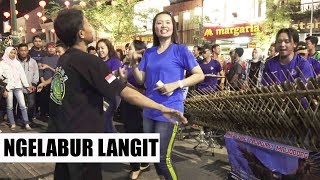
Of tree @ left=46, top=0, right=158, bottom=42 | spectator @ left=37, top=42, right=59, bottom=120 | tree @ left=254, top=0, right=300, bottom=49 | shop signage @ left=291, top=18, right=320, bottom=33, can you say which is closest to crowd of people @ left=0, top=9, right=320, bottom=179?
spectator @ left=37, top=42, right=59, bottom=120

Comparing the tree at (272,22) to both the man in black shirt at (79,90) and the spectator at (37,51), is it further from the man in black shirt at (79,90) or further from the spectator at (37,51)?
the man in black shirt at (79,90)

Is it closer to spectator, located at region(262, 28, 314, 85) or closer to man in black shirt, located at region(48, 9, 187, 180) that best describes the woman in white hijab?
spectator, located at region(262, 28, 314, 85)

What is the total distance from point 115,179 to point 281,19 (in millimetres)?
Result: 20734

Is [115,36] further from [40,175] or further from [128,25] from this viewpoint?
[40,175]

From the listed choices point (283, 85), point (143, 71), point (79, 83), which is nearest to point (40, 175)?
point (143, 71)

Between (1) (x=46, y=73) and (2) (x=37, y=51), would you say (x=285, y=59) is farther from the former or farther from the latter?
(2) (x=37, y=51)

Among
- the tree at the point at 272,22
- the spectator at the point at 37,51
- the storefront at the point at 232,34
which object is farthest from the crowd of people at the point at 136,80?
the storefront at the point at 232,34

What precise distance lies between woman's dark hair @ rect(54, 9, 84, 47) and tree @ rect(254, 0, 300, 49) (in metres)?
21.8

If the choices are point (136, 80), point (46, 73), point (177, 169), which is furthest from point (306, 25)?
point (136, 80)

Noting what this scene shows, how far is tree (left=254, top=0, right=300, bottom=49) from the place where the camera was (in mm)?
23062

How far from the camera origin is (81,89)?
228 cm

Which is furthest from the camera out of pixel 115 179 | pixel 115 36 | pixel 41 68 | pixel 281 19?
pixel 281 19

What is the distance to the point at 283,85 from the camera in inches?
112

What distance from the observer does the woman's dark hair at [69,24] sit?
2.29 m
